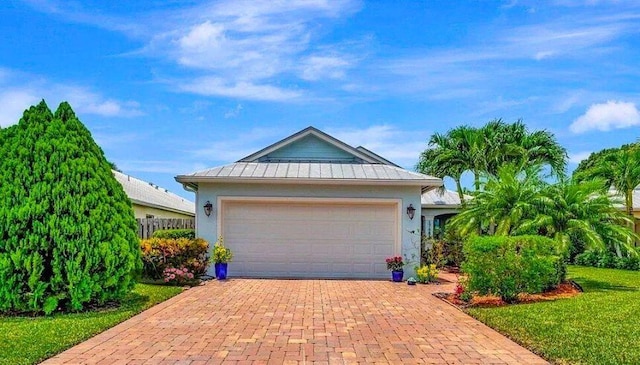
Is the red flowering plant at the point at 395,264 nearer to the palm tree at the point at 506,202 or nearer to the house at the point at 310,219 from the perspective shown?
the house at the point at 310,219

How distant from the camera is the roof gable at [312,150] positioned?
640 inches

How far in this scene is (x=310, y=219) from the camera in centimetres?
1467

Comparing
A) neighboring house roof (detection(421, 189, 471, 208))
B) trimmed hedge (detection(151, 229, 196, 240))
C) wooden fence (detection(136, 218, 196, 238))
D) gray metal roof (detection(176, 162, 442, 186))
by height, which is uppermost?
gray metal roof (detection(176, 162, 442, 186))

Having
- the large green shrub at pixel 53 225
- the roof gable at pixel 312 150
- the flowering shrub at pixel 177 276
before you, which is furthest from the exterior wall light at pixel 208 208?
the large green shrub at pixel 53 225

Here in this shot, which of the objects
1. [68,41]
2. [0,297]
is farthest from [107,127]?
[0,297]

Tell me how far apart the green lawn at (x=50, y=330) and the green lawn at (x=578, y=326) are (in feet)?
17.9

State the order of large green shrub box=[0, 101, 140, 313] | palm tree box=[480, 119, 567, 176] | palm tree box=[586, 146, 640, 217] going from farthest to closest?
palm tree box=[480, 119, 567, 176] < palm tree box=[586, 146, 640, 217] < large green shrub box=[0, 101, 140, 313]

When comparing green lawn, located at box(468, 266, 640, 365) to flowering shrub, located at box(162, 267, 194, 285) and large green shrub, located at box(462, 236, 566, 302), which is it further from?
flowering shrub, located at box(162, 267, 194, 285)

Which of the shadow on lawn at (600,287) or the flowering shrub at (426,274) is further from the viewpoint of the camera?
the flowering shrub at (426,274)

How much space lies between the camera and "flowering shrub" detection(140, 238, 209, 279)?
1270cm

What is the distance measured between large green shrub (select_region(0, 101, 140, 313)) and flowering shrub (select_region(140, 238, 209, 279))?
3.54 m

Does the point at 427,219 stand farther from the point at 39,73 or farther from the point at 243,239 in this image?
the point at 39,73

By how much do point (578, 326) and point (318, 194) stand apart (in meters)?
7.96

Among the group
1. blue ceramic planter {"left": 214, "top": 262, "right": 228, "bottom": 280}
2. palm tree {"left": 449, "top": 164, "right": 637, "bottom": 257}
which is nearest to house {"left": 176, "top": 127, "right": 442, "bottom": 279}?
blue ceramic planter {"left": 214, "top": 262, "right": 228, "bottom": 280}
